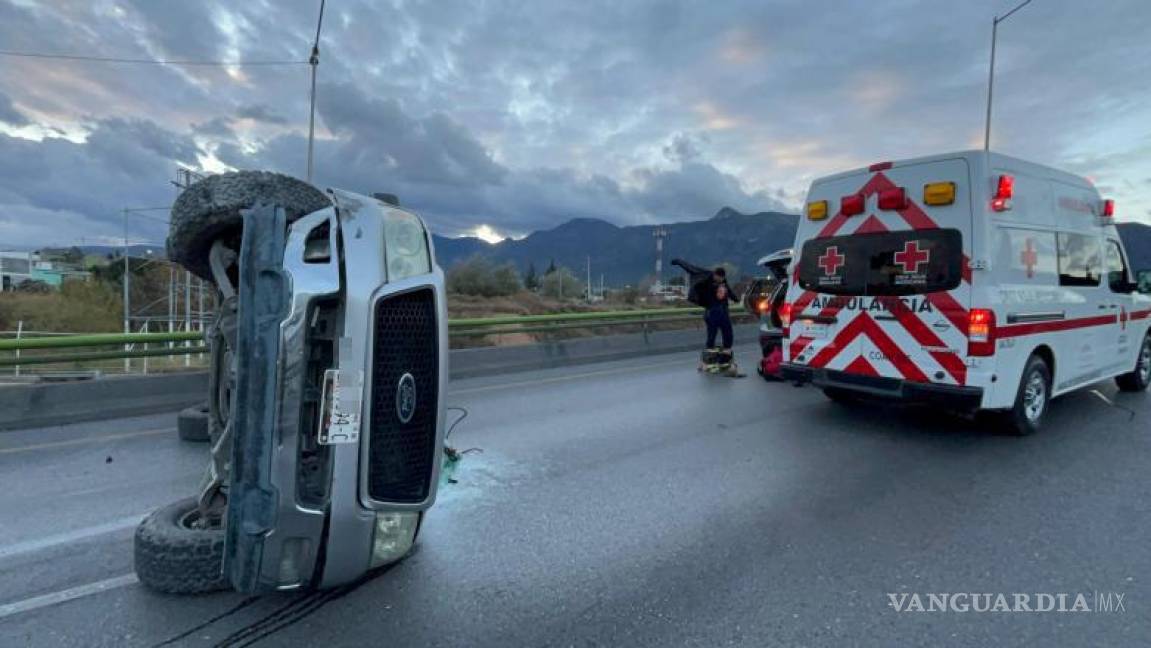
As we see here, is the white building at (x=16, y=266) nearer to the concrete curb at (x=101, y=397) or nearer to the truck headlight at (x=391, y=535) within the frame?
the concrete curb at (x=101, y=397)

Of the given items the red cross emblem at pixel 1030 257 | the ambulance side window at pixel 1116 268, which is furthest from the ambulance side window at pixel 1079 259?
the red cross emblem at pixel 1030 257

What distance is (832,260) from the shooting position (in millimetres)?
6520

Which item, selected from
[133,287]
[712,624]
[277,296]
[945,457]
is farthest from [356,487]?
[133,287]

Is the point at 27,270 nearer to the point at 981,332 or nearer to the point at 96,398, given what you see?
the point at 96,398

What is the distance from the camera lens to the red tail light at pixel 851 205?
6.25m

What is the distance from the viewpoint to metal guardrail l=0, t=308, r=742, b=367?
252 inches

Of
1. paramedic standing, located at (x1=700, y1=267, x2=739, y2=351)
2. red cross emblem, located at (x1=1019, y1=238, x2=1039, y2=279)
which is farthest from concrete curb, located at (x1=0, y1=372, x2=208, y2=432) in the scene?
red cross emblem, located at (x1=1019, y1=238, x2=1039, y2=279)

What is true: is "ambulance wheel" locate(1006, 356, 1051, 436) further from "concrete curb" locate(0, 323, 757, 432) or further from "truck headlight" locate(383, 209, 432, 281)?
"concrete curb" locate(0, 323, 757, 432)

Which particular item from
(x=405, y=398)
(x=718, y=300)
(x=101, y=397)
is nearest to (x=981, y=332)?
(x=405, y=398)

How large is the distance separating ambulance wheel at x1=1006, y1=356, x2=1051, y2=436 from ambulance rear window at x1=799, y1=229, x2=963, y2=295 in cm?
131

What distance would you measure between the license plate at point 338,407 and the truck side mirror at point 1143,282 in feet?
30.3

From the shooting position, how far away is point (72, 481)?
15.0 feet

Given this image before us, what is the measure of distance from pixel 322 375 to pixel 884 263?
549 centimetres

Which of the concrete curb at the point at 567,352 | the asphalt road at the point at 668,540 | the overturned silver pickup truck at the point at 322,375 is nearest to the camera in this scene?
the overturned silver pickup truck at the point at 322,375
